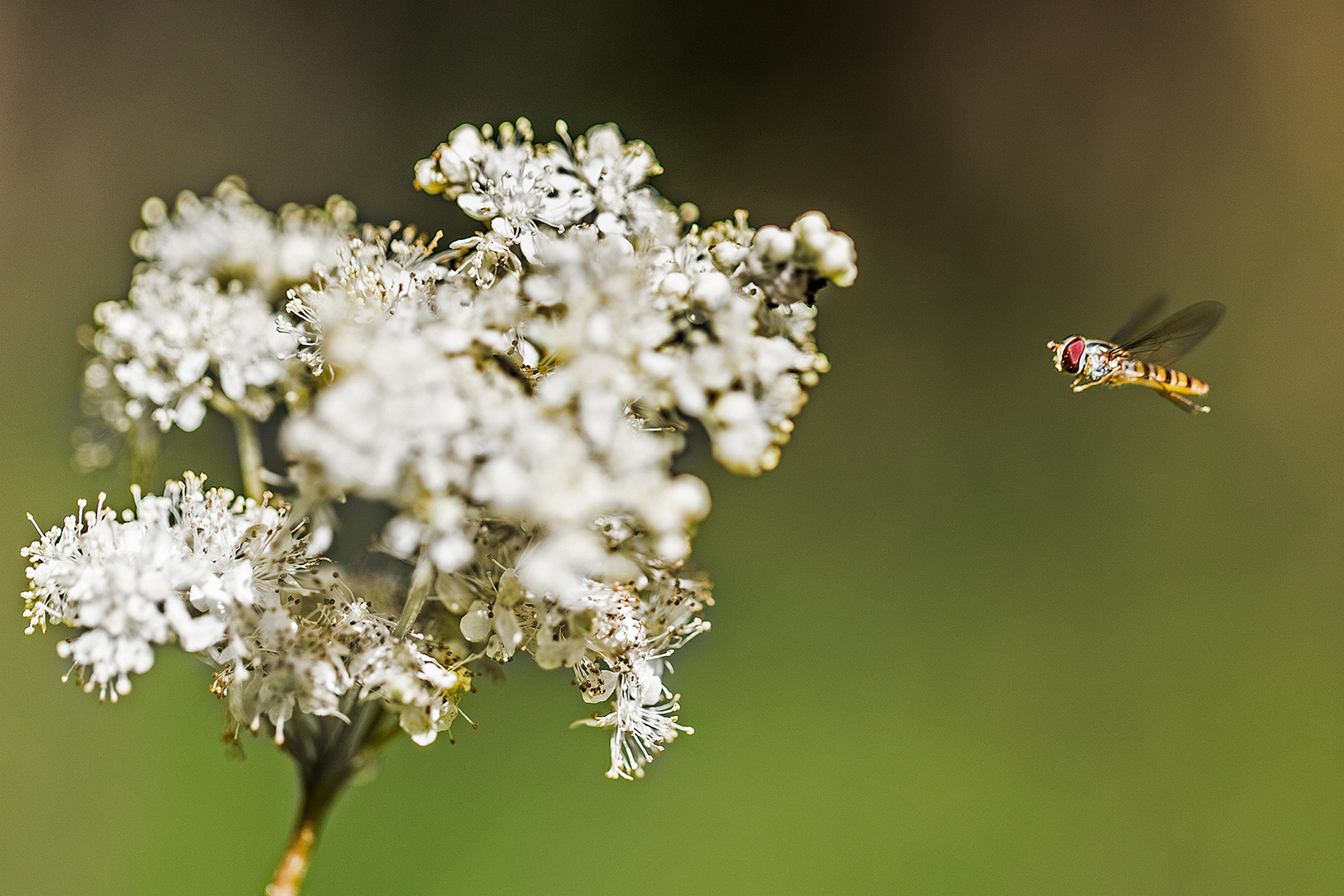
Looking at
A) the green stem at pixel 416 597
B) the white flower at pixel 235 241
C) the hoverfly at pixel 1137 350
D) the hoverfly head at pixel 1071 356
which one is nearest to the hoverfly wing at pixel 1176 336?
the hoverfly at pixel 1137 350

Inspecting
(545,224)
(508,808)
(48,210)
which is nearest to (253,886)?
(508,808)

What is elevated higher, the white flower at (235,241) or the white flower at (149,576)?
the white flower at (235,241)

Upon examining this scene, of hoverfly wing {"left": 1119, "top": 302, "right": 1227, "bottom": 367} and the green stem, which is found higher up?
hoverfly wing {"left": 1119, "top": 302, "right": 1227, "bottom": 367}

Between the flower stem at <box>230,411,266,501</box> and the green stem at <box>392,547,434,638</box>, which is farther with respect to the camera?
the flower stem at <box>230,411,266,501</box>

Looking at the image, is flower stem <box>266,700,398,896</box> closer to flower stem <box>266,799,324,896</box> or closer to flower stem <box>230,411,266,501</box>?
flower stem <box>266,799,324,896</box>

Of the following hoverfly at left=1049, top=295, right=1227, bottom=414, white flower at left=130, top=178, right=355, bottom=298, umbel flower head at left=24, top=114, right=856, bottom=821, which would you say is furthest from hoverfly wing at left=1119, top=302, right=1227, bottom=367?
white flower at left=130, top=178, right=355, bottom=298

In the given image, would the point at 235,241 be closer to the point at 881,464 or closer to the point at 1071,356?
the point at 1071,356

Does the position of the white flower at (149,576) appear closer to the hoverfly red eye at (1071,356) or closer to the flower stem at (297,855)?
the flower stem at (297,855)

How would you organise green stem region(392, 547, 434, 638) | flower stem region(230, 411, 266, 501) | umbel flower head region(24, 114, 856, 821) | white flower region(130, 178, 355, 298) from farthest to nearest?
white flower region(130, 178, 355, 298) → flower stem region(230, 411, 266, 501) → green stem region(392, 547, 434, 638) → umbel flower head region(24, 114, 856, 821)
